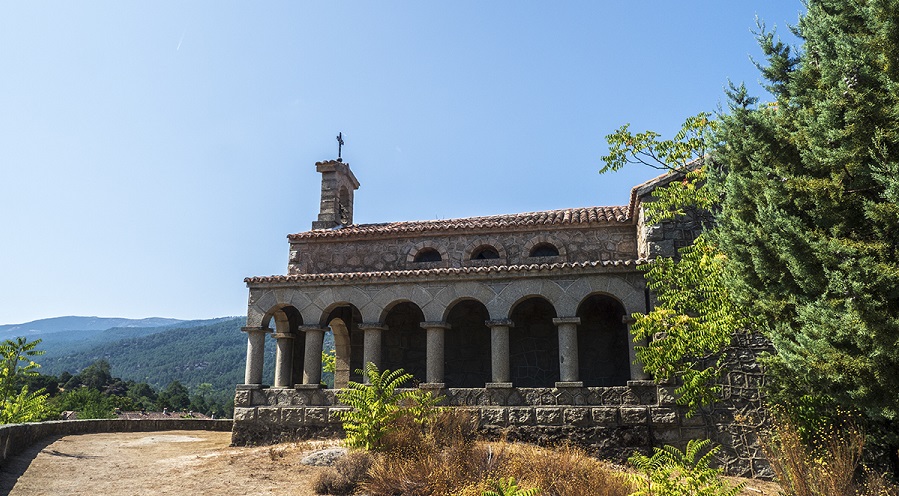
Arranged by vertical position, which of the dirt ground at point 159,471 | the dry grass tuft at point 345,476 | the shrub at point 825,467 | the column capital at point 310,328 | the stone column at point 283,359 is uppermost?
the column capital at point 310,328

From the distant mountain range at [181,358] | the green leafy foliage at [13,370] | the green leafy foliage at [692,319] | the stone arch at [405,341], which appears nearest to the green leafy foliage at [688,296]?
the green leafy foliage at [692,319]

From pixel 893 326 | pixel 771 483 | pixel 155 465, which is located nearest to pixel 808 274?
pixel 893 326

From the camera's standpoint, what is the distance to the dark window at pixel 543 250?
15628 millimetres

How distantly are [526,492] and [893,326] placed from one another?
365 centimetres

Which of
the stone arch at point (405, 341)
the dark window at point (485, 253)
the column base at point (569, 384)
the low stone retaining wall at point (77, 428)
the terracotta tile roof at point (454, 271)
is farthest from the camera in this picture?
the dark window at point (485, 253)

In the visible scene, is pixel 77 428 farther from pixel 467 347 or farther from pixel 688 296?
pixel 688 296

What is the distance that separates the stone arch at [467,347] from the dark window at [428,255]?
5.15 feet

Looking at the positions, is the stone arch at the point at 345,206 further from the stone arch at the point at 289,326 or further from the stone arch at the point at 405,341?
the stone arch at the point at 405,341

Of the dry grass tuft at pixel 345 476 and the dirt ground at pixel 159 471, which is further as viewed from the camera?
the dirt ground at pixel 159 471

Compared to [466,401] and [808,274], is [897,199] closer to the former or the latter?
[808,274]

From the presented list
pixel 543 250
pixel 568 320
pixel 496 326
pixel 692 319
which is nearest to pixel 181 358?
pixel 543 250

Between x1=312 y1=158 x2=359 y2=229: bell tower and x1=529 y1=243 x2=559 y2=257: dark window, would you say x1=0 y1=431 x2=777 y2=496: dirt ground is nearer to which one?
x1=529 y1=243 x2=559 y2=257: dark window

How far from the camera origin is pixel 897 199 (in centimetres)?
530

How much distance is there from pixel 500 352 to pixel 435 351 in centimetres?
143
